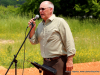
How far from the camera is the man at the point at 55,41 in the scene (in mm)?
2891

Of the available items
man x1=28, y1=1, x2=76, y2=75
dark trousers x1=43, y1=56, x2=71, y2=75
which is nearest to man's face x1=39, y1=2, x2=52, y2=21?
man x1=28, y1=1, x2=76, y2=75

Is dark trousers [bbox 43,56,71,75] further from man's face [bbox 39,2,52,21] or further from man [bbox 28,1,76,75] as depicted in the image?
man's face [bbox 39,2,52,21]

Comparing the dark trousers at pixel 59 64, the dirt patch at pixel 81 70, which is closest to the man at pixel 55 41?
the dark trousers at pixel 59 64

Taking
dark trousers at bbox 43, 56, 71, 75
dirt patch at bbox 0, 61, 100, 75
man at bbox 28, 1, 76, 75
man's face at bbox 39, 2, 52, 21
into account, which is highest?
man's face at bbox 39, 2, 52, 21

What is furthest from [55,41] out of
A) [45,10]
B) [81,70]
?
[81,70]

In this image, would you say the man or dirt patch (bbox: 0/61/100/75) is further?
dirt patch (bbox: 0/61/100/75)

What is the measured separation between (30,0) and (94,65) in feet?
60.2

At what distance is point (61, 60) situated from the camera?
119 inches

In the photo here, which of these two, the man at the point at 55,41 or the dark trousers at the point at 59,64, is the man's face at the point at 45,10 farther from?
the dark trousers at the point at 59,64

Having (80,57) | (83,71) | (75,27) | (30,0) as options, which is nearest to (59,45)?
(83,71)

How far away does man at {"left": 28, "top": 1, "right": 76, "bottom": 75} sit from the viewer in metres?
2.89

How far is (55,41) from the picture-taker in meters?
2.93

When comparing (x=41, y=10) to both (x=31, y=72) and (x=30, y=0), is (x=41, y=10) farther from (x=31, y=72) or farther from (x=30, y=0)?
(x=30, y=0)

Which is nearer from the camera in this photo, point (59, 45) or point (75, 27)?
point (59, 45)
